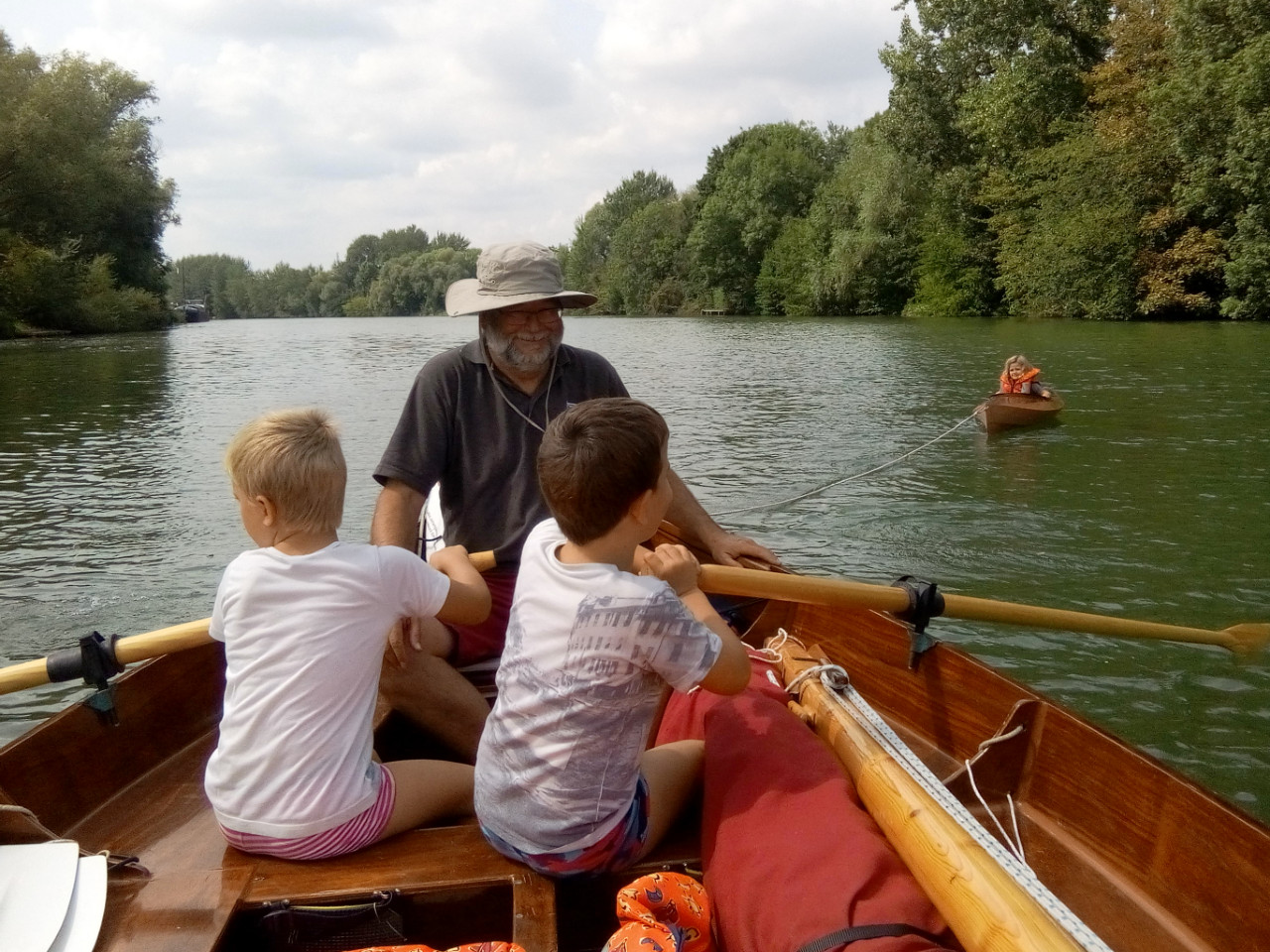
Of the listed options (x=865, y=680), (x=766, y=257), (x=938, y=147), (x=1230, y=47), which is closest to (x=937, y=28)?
(x=938, y=147)

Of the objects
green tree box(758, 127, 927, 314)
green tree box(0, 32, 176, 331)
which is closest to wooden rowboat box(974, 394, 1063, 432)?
green tree box(758, 127, 927, 314)

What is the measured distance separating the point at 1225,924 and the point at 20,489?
38.9ft

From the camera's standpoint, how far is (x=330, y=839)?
2.29 m

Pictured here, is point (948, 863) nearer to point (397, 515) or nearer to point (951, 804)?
point (951, 804)

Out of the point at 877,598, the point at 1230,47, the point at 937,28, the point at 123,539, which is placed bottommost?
the point at 123,539

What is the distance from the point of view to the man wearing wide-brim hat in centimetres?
342

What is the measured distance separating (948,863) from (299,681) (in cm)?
139

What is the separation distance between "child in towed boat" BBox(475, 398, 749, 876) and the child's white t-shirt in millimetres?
307

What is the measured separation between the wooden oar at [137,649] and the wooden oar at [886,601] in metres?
1.39

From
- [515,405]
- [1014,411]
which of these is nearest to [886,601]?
[515,405]

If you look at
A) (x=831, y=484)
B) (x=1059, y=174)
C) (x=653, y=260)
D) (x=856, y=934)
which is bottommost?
(x=831, y=484)

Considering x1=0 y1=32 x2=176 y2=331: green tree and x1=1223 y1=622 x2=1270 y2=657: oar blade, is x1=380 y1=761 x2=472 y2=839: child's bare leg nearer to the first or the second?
x1=1223 y1=622 x2=1270 y2=657: oar blade

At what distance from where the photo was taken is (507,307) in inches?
135

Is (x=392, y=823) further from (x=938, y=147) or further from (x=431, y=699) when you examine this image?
(x=938, y=147)
